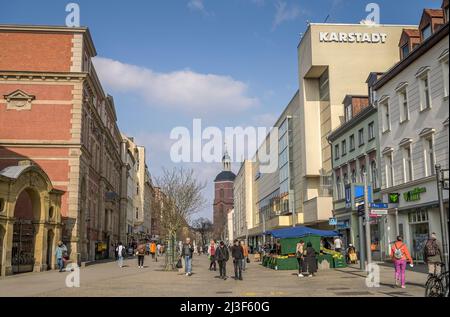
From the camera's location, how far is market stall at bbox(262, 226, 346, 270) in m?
29.8

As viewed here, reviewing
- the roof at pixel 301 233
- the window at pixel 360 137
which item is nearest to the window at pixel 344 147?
the window at pixel 360 137

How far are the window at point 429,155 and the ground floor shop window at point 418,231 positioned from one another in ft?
7.06

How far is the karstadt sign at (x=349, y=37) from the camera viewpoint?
46.2 meters

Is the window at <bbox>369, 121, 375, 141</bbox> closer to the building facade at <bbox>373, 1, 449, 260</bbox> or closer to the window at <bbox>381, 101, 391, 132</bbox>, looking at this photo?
the building facade at <bbox>373, 1, 449, 260</bbox>

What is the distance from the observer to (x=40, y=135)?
35.2 metres

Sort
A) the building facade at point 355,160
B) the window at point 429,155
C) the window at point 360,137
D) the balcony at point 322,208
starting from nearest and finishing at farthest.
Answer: the window at point 429,155
the building facade at point 355,160
the window at point 360,137
the balcony at point 322,208

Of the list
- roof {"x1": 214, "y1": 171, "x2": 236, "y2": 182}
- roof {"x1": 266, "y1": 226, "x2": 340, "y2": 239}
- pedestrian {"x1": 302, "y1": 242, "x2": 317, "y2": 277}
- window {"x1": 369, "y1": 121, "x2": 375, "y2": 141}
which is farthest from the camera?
roof {"x1": 214, "y1": 171, "x2": 236, "y2": 182}

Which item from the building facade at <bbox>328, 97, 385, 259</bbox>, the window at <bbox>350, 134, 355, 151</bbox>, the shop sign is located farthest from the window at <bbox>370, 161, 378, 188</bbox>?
the shop sign

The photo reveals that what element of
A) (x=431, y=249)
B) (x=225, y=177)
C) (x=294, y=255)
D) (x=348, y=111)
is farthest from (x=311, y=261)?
(x=225, y=177)

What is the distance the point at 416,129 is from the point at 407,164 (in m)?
2.38

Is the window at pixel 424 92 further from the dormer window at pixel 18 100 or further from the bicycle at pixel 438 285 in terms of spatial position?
the dormer window at pixel 18 100

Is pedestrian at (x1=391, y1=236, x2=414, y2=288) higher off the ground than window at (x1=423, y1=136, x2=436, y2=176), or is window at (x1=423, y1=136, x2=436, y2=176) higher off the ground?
window at (x1=423, y1=136, x2=436, y2=176)

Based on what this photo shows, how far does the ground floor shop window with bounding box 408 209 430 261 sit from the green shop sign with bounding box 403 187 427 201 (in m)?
0.73
